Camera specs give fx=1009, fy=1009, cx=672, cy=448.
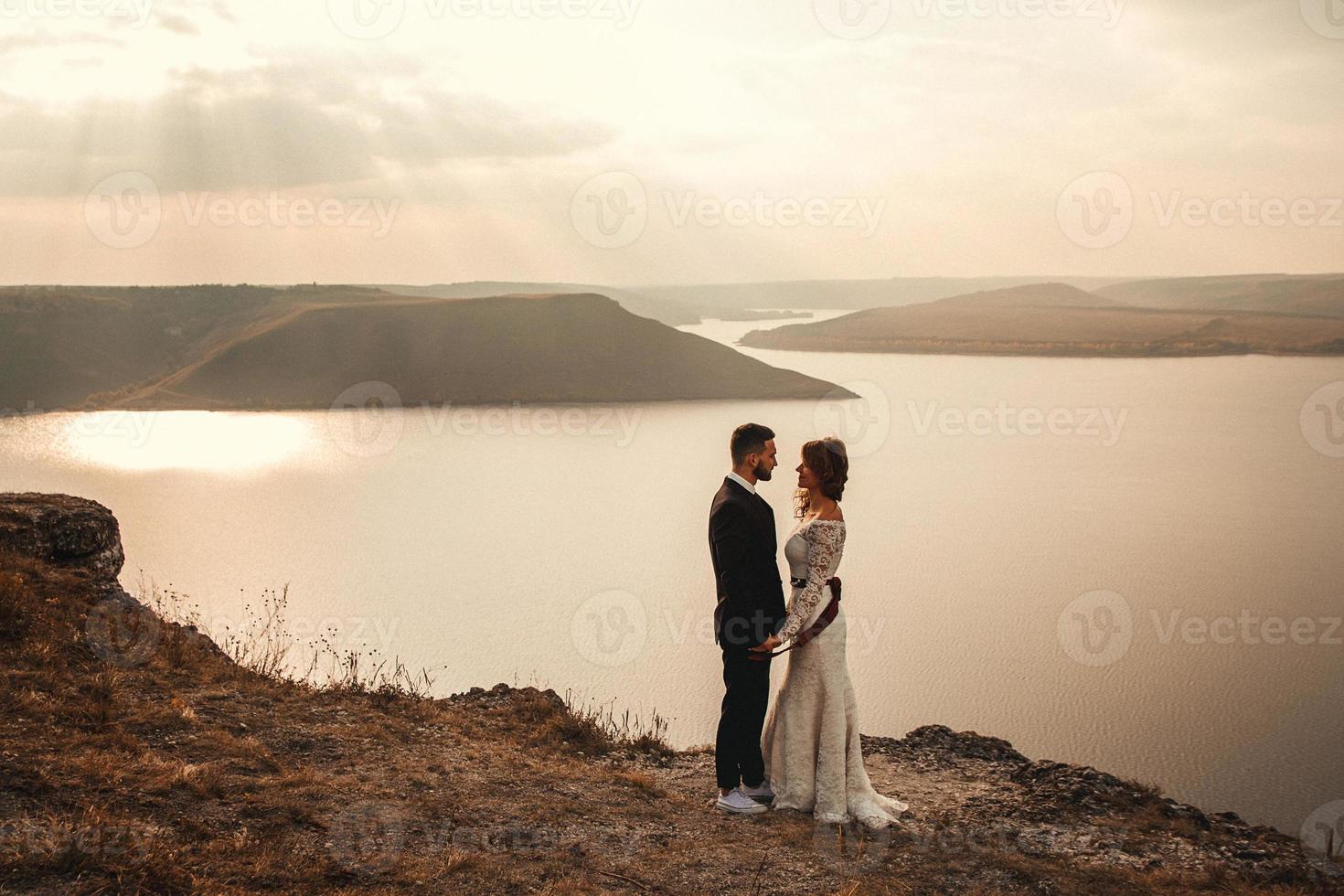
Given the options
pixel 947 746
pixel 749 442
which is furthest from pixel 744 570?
pixel 947 746

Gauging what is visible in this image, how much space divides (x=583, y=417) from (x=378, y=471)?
20.3 m

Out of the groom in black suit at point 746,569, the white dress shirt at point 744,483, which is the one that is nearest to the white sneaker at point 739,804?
the groom in black suit at point 746,569

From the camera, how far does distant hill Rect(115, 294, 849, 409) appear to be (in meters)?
62.9

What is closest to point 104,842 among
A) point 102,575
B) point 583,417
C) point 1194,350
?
point 102,575

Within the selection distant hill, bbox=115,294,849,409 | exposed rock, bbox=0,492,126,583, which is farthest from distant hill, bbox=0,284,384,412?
exposed rock, bbox=0,492,126,583

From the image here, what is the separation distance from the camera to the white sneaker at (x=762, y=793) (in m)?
5.32

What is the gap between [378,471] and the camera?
3872 centimetres

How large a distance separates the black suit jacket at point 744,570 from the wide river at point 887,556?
22.1 feet

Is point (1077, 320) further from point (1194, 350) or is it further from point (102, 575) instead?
point (102, 575)

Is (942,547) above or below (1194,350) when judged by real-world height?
below

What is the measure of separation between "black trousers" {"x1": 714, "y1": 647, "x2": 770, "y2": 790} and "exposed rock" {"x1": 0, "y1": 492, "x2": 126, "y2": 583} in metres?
5.06

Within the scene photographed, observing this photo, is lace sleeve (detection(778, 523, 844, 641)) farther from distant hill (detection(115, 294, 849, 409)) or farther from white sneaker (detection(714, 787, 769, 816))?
distant hill (detection(115, 294, 849, 409))

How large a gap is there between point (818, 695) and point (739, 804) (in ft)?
2.49

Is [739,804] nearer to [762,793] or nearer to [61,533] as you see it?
[762,793]
